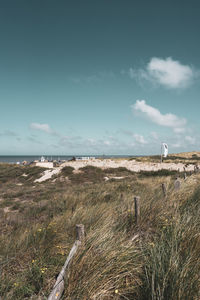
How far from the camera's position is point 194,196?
4.78 meters

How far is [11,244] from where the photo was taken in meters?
3.18

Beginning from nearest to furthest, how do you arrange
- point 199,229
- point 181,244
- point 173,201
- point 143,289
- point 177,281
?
point 177,281
point 143,289
point 181,244
point 199,229
point 173,201

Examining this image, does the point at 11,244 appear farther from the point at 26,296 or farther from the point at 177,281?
the point at 177,281

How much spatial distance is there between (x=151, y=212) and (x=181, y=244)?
1558 millimetres

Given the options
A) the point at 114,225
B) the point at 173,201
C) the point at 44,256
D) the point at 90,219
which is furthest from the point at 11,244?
the point at 173,201

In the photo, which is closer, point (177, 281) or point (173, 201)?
point (177, 281)

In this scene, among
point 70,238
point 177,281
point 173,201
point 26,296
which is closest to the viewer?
point 177,281

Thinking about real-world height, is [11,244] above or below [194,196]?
below

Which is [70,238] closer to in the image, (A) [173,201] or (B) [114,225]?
(B) [114,225]

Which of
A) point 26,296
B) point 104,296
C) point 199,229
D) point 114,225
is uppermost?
point 199,229

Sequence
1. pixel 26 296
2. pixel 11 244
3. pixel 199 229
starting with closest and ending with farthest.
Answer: pixel 26 296, pixel 199 229, pixel 11 244

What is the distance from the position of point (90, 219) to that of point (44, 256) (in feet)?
4.46

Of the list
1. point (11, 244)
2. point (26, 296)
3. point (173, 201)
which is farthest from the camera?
point (173, 201)

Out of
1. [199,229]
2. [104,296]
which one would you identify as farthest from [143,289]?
[199,229]
